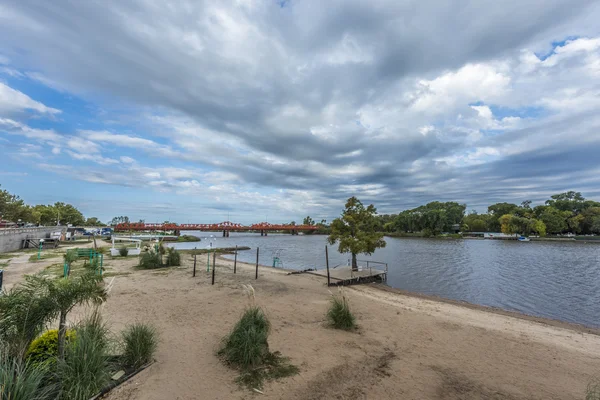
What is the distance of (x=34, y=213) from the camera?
66438 mm

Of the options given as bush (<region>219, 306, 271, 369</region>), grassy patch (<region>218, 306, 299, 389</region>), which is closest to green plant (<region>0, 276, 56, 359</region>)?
grassy patch (<region>218, 306, 299, 389</region>)

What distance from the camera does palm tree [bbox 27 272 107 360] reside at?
15.3 ft

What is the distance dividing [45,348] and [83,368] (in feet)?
4.12

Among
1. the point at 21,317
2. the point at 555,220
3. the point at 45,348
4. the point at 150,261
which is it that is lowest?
the point at 150,261

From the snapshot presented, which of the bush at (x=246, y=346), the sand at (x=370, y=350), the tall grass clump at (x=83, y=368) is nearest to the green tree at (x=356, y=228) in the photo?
the sand at (x=370, y=350)

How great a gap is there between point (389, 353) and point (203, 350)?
5.45 m

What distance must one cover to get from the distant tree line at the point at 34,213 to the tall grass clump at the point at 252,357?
209 feet

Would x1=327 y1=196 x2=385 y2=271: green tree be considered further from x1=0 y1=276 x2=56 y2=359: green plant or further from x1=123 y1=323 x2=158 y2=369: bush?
x1=0 y1=276 x2=56 y2=359: green plant

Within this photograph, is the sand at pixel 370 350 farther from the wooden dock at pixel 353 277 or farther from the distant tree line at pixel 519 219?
the distant tree line at pixel 519 219

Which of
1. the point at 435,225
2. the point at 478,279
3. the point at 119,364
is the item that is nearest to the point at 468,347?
the point at 119,364

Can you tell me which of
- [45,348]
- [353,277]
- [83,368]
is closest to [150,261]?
[353,277]

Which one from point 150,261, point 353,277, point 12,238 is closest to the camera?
point 353,277

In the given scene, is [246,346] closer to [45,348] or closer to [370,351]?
[370,351]

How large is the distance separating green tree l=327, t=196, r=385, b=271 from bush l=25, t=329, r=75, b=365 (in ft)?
62.2
